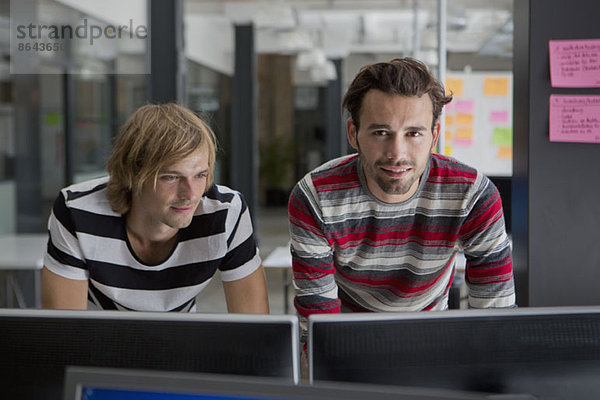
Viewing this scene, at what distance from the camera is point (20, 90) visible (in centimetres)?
461

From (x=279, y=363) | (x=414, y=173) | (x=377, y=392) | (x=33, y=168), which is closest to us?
(x=377, y=392)

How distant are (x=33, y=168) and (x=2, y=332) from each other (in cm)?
429

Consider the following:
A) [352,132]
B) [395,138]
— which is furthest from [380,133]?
[352,132]

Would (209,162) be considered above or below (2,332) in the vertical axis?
above

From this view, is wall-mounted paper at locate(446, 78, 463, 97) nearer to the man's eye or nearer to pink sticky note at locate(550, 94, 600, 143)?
pink sticky note at locate(550, 94, 600, 143)

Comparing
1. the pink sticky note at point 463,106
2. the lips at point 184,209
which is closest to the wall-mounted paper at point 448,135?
the pink sticky note at point 463,106

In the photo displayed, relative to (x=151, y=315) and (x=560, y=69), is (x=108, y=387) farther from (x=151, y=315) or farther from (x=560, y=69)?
(x=560, y=69)

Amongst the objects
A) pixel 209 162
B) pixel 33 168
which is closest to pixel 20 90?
pixel 33 168

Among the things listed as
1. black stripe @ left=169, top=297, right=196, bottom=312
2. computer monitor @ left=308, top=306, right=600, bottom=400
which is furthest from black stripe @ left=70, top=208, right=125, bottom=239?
computer monitor @ left=308, top=306, right=600, bottom=400

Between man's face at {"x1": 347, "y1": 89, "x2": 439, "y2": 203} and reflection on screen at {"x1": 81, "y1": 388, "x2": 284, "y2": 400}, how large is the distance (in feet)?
3.24

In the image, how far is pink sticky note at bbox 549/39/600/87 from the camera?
215cm

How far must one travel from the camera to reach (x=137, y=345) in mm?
893

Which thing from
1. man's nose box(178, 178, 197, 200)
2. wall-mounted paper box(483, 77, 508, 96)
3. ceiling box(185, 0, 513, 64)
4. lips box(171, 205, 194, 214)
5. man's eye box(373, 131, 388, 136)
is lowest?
lips box(171, 205, 194, 214)

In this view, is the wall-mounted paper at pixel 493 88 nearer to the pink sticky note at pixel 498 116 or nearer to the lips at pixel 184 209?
the pink sticky note at pixel 498 116
